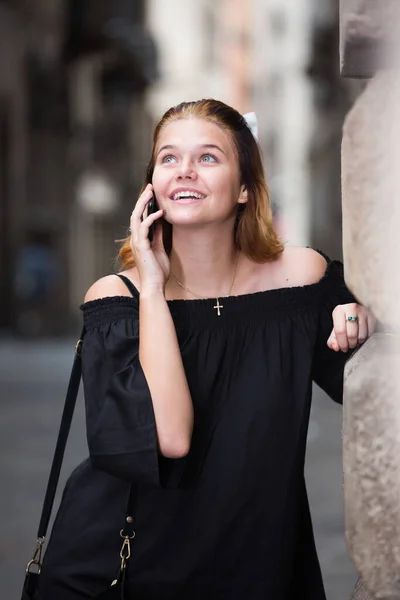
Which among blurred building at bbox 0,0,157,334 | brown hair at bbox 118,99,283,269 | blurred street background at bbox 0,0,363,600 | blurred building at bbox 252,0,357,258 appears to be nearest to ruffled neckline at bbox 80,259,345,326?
brown hair at bbox 118,99,283,269

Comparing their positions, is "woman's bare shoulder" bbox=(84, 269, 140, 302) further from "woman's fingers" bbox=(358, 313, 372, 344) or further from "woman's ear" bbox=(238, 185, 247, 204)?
"woman's fingers" bbox=(358, 313, 372, 344)

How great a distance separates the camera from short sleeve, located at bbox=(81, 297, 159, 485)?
2250 mm

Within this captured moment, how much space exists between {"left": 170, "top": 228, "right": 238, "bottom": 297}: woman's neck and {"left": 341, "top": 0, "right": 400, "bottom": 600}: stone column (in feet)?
2.05

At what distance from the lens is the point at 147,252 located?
2.43 meters

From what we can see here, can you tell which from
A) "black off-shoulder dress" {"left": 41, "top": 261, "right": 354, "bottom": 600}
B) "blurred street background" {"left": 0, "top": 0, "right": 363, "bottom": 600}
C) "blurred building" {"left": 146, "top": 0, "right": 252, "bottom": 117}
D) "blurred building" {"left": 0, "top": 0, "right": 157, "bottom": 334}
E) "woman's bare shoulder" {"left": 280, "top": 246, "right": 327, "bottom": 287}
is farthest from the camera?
"blurred building" {"left": 146, "top": 0, "right": 252, "bottom": 117}

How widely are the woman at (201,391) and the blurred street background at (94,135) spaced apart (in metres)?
6.71

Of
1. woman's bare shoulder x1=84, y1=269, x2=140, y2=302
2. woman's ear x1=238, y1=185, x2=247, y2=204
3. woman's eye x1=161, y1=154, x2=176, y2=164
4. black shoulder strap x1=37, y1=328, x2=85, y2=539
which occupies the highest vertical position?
woman's eye x1=161, y1=154, x2=176, y2=164

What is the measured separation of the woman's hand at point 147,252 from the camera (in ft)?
7.86

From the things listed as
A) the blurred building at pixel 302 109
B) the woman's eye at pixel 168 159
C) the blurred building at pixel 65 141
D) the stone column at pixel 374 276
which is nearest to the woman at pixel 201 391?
the woman's eye at pixel 168 159

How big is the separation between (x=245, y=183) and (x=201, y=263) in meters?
0.22

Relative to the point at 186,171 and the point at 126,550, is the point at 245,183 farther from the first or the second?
the point at 126,550

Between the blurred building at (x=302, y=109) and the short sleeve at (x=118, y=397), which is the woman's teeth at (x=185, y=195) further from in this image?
the blurred building at (x=302, y=109)

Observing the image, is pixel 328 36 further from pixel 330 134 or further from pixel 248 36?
pixel 248 36

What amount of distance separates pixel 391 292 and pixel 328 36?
2690 centimetres
